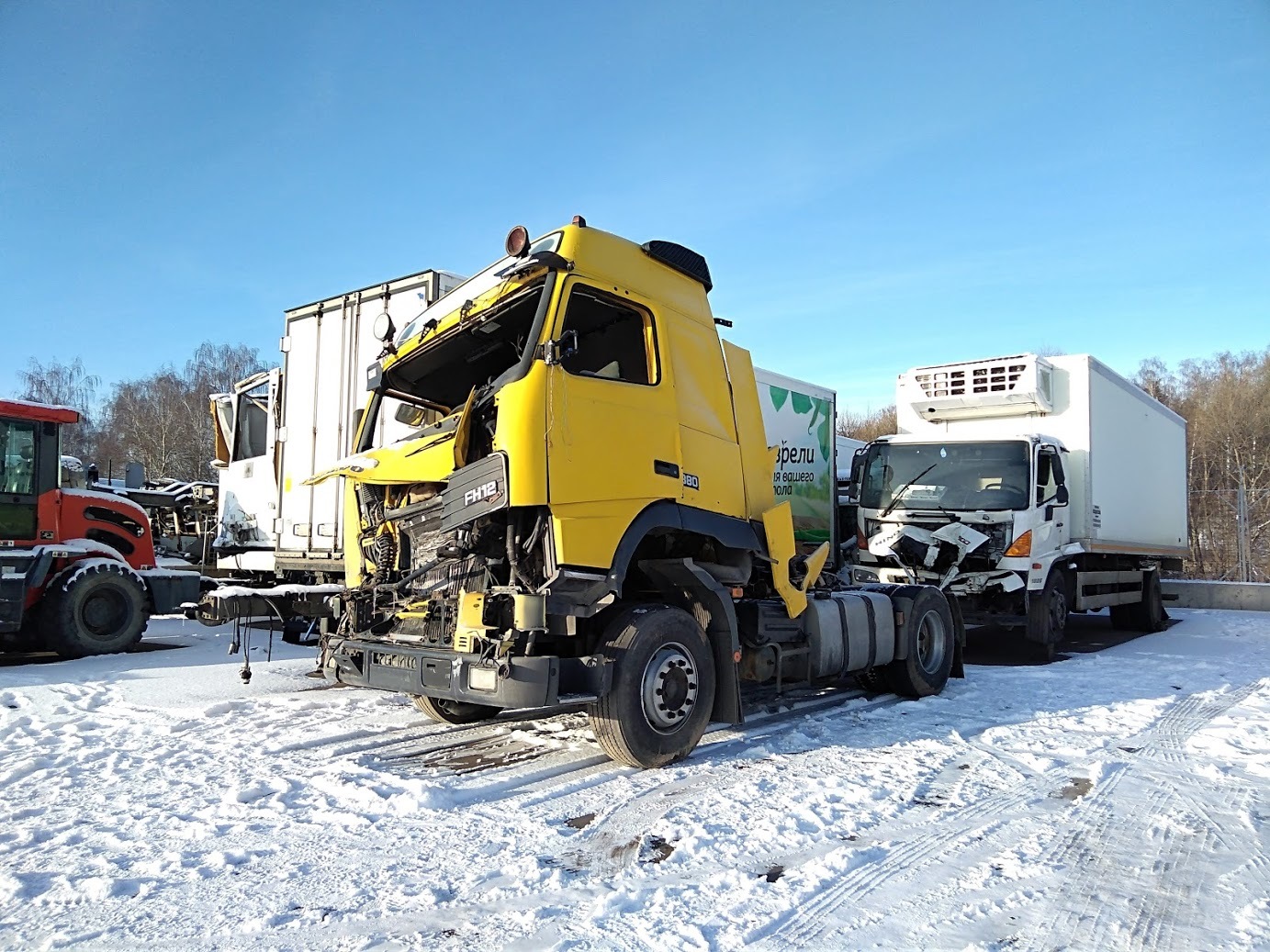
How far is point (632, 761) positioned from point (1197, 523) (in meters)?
27.0

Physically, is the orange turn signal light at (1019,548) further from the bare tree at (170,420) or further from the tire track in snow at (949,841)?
the bare tree at (170,420)

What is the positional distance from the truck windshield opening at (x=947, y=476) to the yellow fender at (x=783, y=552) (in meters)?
5.10

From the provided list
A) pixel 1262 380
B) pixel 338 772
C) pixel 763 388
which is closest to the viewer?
pixel 338 772

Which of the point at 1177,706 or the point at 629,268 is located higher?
the point at 629,268

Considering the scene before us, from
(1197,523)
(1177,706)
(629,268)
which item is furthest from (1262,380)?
(629,268)

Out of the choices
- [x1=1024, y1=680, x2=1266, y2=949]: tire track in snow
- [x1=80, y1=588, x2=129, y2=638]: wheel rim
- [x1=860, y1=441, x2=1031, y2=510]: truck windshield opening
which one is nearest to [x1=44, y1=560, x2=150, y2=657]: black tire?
[x1=80, y1=588, x2=129, y2=638]: wheel rim

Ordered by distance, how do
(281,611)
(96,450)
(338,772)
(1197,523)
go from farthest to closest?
1. (96,450)
2. (1197,523)
3. (281,611)
4. (338,772)

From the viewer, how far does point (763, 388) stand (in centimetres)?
1207

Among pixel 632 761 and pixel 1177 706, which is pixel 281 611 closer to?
pixel 632 761

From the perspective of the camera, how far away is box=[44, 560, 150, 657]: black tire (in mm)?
10320

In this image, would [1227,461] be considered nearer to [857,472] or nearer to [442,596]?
[857,472]

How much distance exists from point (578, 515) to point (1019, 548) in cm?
764

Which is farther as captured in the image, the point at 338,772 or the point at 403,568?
the point at 403,568

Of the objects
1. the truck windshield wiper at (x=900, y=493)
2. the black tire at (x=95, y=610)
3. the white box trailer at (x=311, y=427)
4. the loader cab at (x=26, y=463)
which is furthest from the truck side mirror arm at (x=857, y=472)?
the loader cab at (x=26, y=463)
